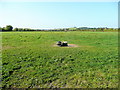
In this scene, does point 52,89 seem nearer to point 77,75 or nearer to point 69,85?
point 69,85

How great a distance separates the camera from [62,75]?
521 cm

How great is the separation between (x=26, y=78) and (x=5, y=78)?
1058 mm

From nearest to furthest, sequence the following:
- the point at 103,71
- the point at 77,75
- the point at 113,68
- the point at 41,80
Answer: the point at 41,80 → the point at 77,75 → the point at 103,71 → the point at 113,68

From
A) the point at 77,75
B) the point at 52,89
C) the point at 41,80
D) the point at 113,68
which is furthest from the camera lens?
the point at 113,68

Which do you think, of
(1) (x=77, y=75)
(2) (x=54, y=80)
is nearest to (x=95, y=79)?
(1) (x=77, y=75)

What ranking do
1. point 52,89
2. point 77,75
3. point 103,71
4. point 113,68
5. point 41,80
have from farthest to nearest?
point 113,68, point 103,71, point 77,75, point 41,80, point 52,89

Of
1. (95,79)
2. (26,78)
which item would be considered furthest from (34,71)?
(95,79)

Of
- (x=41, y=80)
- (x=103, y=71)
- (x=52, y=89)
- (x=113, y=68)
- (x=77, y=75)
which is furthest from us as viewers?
(x=113, y=68)

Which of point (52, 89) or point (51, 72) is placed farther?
point (51, 72)

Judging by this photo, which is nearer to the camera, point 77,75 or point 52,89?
point 52,89

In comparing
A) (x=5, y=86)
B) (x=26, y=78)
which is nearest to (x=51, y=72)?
(x=26, y=78)

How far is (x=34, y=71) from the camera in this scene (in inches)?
221

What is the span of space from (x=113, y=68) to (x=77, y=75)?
255 centimetres

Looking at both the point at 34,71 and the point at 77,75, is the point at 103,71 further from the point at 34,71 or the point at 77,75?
the point at 34,71
